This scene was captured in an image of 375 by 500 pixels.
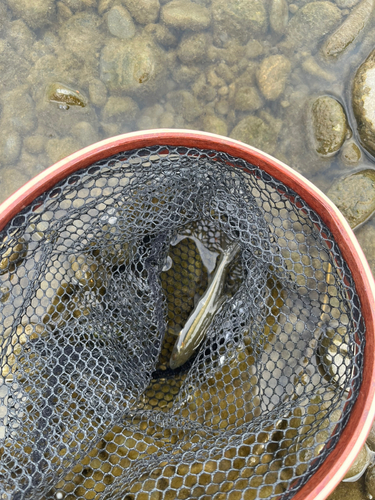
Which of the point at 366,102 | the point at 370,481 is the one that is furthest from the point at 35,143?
the point at 370,481

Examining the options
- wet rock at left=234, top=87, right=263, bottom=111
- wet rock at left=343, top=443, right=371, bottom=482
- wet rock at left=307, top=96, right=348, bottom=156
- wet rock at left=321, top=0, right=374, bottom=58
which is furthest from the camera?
wet rock at left=234, top=87, right=263, bottom=111

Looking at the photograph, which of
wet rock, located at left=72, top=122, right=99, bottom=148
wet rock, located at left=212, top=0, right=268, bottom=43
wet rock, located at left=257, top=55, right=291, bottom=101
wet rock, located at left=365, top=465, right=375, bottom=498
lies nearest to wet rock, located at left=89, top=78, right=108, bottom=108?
wet rock, located at left=72, top=122, right=99, bottom=148

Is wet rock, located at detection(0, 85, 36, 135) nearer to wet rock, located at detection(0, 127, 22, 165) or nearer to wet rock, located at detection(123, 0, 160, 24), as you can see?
wet rock, located at detection(0, 127, 22, 165)

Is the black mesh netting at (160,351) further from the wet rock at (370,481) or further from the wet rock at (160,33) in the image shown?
the wet rock at (160,33)

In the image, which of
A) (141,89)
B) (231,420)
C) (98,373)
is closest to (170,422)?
(231,420)

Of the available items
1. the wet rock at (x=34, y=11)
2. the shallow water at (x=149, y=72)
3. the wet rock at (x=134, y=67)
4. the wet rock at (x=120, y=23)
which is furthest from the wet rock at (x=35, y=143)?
the wet rock at (x=120, y=23)

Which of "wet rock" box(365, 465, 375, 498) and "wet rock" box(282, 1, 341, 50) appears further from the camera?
"wet rock" box(282, 1, 341, 50)

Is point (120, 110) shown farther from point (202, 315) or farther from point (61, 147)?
point (202, 315)
